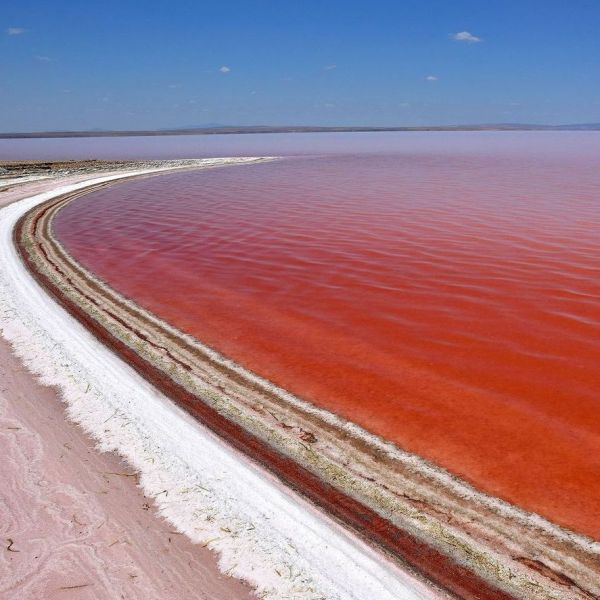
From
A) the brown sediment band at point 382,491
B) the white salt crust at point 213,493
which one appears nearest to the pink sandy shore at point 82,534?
the white salt crust at point 213,493

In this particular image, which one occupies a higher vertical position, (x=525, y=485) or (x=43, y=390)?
(x=43, y=390)

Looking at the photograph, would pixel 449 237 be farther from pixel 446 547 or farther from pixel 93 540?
pixel 93 540

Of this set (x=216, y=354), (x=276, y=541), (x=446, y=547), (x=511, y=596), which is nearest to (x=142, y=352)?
(x=216, y=354)

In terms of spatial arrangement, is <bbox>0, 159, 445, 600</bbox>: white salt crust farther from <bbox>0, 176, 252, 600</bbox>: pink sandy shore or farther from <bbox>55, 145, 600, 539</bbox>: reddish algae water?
<bbox>55, 145, 600, 539</bbox>: reddish algae water

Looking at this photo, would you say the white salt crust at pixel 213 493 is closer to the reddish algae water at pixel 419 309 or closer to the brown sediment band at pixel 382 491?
the brown sediment band at pixel 382 491

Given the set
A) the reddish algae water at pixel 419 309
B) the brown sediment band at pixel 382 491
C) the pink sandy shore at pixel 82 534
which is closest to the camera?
the pink sandy shore at pixel 82 534
